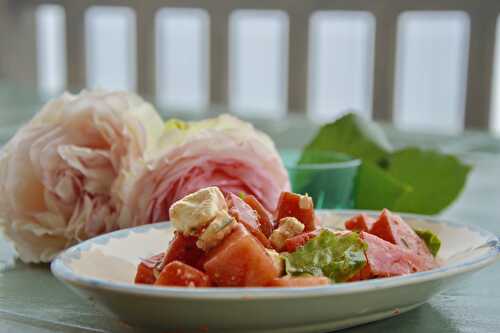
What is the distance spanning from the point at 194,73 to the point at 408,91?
2.67 ft

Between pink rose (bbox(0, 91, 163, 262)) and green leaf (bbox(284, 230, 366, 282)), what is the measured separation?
231mm

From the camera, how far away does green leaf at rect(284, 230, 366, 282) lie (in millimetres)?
592

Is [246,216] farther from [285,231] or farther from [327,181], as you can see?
[327,181]

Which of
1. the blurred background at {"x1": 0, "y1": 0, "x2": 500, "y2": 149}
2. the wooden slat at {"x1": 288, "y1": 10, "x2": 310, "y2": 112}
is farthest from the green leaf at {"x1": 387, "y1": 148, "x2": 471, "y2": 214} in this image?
the wooden slat at {"x1": 288, "y1": 10, "x2": 310, "y2": 112}

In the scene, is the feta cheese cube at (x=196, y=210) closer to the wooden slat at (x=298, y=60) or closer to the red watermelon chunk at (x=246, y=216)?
the red watermelon chunk at (x=246, y=216)

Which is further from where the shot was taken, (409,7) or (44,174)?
(409,7)

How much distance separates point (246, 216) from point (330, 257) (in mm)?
61

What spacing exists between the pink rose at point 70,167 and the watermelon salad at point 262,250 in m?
0.18

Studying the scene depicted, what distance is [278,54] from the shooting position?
3.08 meters

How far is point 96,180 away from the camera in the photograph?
800mm

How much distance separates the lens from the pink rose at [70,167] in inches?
31.3

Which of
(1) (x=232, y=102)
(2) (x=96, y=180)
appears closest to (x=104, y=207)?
(2) (x=96, y=180)

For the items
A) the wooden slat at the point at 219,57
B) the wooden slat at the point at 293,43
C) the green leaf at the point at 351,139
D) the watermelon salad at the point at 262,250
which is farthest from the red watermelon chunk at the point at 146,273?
the wooden slat at the point at 219,57

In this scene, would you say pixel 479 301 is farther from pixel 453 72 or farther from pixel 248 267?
pixel 453 72
